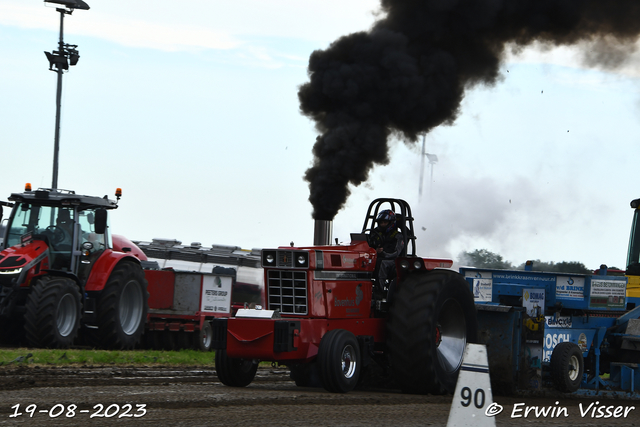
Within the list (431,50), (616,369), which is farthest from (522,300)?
(431,50)

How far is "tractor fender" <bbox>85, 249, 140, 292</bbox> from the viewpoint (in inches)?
594

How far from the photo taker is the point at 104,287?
49.8 feet

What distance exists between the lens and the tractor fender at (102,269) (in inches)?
594

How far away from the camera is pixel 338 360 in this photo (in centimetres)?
919

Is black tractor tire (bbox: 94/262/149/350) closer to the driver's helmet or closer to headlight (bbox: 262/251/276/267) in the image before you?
headlight (bbox: 262/251/276/267)

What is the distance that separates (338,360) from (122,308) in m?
7.77

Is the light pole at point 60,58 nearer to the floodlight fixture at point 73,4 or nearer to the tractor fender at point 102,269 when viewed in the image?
the floodlight fixture at point 73,4

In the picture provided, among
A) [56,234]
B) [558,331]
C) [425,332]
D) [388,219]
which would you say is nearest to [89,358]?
[56,234]

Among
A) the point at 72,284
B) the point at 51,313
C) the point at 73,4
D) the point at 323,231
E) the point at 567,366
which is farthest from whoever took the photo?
the point at 73,4

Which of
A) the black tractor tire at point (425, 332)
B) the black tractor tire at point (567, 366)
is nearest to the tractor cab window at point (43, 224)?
the black tractor tire at point (425, 332)

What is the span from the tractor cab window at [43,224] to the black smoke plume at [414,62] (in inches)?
171

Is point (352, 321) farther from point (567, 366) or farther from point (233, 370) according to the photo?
point (567, 366)

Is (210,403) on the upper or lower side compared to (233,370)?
lower

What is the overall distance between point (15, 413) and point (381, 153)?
8.51 meters
